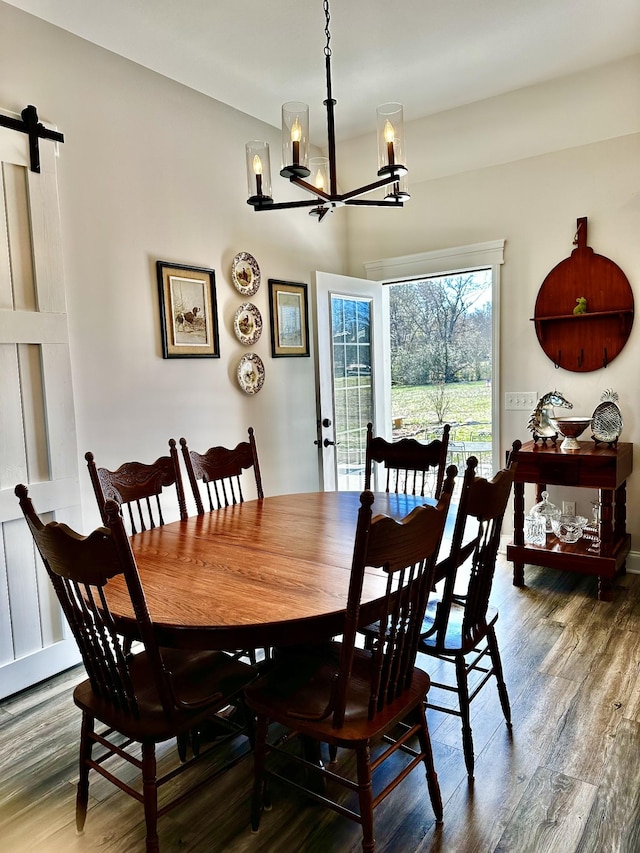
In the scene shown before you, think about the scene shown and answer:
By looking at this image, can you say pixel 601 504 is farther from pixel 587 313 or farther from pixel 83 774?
pixel 83 774

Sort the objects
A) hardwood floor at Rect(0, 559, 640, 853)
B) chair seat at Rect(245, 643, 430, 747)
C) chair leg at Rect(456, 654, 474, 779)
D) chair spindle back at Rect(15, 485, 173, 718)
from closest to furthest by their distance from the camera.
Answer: chair spindle back at Rect(15, 485, 173, 718) → chair seat at Rect(245, 643, 430, 747) → hardwood floor at Rect(0, 559, 640, 853) → chair leg at Rect(456, 654, 474, 779)

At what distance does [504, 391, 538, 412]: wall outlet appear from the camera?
389 centimetres

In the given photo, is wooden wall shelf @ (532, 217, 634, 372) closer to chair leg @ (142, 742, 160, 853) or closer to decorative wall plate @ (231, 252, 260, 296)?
decorative wall plate @ (231, 252, 260, 296)

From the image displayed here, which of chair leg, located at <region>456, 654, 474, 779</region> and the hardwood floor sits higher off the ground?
chair leg, located at <region>456, 654, 474, 779</region>

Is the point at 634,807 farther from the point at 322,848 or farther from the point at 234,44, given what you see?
the point at 234,44

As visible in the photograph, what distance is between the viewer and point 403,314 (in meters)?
4.95

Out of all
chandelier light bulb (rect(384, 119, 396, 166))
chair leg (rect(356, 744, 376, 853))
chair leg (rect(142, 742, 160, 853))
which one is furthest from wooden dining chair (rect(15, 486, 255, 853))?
chandelier light bulb (rect(384, 119, 396, 166))

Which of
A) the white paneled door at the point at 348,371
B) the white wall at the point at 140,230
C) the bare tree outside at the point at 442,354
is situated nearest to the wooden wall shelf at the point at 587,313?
the bare tree outside at the point at 442,354

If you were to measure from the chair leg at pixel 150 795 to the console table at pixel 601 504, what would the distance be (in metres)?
2.51

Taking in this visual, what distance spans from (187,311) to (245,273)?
0.56m

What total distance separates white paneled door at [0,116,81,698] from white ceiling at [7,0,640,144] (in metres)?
0.75

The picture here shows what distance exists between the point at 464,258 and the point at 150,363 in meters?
2.33

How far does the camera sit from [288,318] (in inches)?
156

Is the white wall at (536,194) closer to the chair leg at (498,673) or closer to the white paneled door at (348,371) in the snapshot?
the white paneled door at (348,371)
